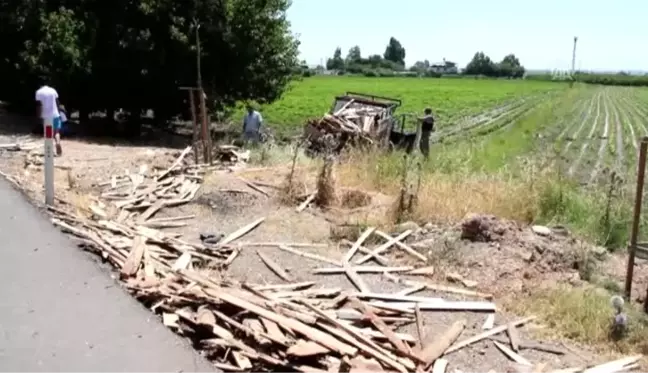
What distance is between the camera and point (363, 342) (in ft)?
19.5

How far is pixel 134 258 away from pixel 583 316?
15.5ft

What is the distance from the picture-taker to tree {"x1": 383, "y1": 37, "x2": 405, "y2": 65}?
178375mm

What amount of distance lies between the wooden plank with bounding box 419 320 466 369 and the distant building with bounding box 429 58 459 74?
162 m

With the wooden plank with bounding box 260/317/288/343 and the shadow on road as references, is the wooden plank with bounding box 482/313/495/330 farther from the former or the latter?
the shadow on road

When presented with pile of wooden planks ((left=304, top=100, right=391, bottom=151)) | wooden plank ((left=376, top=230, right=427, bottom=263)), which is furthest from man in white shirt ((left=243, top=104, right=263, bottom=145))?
wooden plank ((left=376, top=230, right=427, bottom=263))

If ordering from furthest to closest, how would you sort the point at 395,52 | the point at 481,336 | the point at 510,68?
the point at 395,52, the point at 510,68, the point at 481,336

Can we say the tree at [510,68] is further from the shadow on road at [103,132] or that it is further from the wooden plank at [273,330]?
the wooden plank at [273,330]

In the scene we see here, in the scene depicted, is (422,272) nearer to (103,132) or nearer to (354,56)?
(103,132)

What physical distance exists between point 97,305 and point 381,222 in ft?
16.7

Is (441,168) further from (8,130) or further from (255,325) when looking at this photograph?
(8,130)

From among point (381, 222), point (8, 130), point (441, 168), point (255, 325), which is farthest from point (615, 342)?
point (8, 130)

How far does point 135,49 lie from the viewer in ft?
77.3

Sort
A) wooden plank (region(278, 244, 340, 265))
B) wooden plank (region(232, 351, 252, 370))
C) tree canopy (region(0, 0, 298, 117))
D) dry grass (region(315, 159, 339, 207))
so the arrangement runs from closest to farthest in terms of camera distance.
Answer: wooden plank (region(232, 351, 252, 370))
wooden plank (region(278, 244, 340, 265))
dry grass (region(315, 159, 339, 207))
tree canopy (region(0, 0, 298, 117))

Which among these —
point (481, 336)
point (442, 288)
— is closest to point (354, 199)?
point (442, 288)
